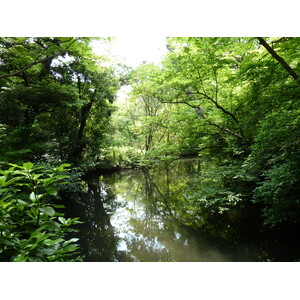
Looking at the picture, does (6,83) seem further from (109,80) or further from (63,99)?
(109,80)

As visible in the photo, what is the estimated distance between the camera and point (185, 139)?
3.86 meters

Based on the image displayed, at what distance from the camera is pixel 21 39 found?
2881mm

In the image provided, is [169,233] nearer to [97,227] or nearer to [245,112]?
[97,227]

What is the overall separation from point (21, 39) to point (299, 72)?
422cm

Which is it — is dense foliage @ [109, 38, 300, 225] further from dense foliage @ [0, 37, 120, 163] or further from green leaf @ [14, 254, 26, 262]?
green leaf @ [14, 254, 26, 262]

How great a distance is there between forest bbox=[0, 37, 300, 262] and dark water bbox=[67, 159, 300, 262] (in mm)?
38

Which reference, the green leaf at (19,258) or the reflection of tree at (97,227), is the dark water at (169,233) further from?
the green leaf at (19,258)

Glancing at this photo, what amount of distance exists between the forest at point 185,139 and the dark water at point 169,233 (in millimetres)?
38

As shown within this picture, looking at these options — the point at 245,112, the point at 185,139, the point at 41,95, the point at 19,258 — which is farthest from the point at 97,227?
the point at 245,112

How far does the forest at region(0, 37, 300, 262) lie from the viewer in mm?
1084

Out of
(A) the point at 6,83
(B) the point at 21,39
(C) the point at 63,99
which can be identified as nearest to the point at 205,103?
(C) the point at 63,99

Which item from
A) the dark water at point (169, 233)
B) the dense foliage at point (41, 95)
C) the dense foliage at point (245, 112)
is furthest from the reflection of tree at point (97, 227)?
the dense foliage at point (245, 112)

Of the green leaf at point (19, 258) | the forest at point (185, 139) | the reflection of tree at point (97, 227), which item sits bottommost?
the reflection of tree at point (97, 227)

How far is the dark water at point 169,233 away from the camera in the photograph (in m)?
2.48
